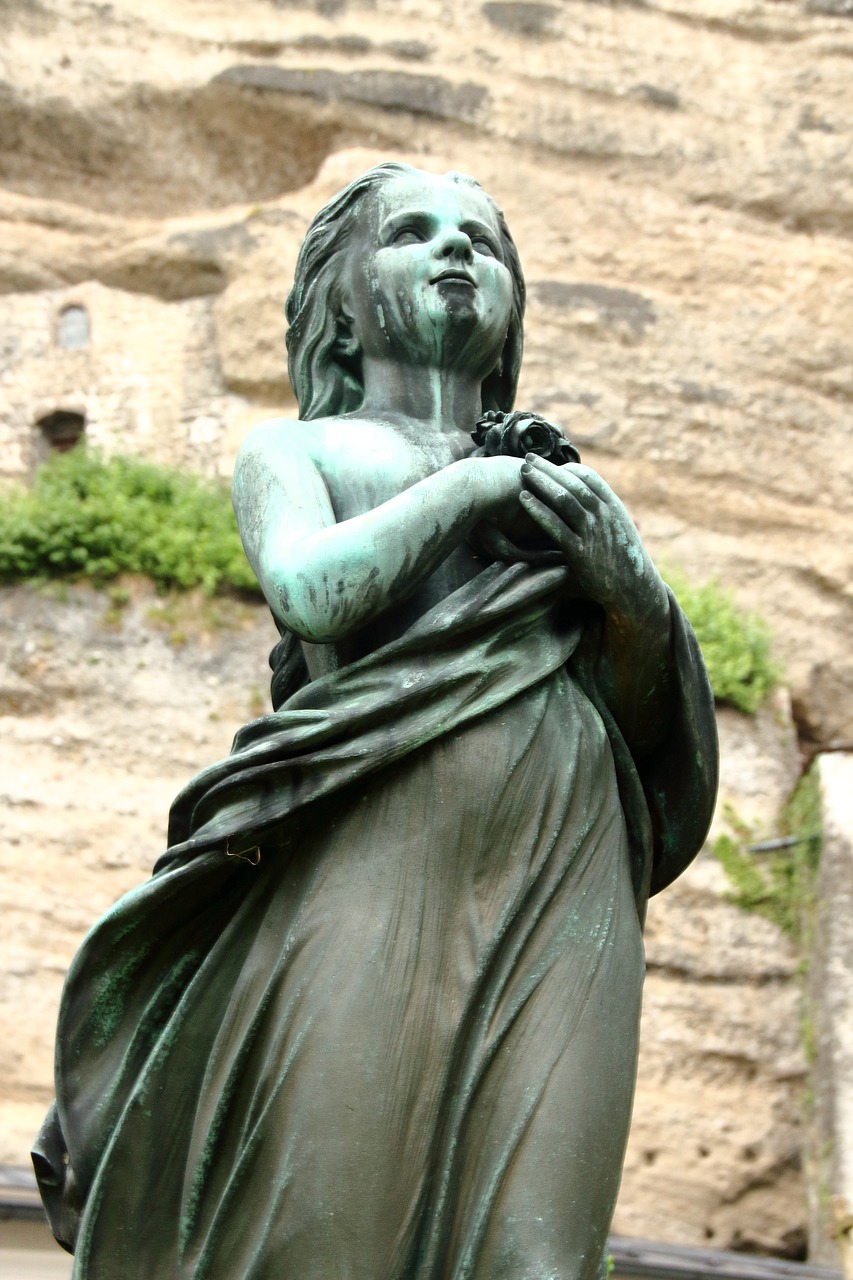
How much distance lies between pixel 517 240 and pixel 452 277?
13.8 metres

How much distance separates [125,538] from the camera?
14.5 meters

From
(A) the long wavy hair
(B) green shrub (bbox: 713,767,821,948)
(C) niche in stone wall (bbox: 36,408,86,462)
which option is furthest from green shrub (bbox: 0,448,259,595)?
(A) the long wavy hair

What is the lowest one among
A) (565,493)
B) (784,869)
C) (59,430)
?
(784,869)

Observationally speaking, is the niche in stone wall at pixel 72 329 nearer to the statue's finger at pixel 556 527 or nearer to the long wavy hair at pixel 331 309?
the long wavy hair at pixel 331 309

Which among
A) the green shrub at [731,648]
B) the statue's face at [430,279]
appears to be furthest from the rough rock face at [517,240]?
the statue's face at [430,279]

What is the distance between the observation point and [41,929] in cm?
1312

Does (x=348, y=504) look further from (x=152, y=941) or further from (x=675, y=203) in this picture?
(x=675, y=203)

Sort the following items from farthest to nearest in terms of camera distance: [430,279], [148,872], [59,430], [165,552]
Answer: [59,430], [165,552], [148,872], [430,279]

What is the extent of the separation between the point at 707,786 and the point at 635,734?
113 mm

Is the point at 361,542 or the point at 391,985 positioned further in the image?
the point at 361,542

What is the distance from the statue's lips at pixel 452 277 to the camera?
10.3 feet

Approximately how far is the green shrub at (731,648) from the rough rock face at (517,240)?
253mm

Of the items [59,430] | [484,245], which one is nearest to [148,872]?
[59,430]

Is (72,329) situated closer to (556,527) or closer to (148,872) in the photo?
(148,872)
